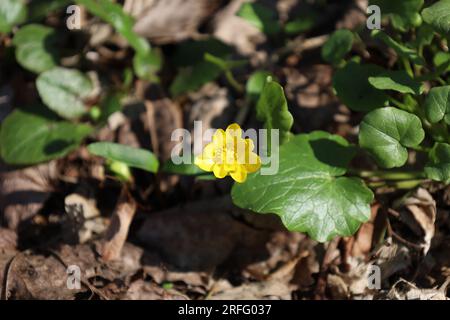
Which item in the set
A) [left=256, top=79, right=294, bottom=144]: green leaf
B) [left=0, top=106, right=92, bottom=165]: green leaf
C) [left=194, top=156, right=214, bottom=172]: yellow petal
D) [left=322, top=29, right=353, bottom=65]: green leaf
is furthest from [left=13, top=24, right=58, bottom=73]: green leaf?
[left=322, top=29, right=353, bottom=65]: green leaf

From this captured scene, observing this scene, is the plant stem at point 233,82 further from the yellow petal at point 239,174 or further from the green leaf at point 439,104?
the green leaf at point 439,104

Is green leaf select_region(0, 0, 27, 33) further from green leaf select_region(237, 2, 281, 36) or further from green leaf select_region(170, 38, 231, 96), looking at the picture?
green leaf select_region(237, 2, 281, 36)

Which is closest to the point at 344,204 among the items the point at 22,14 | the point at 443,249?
the point at 443,249

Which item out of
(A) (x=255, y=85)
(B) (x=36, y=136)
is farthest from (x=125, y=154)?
(A) (x=255, y=85)

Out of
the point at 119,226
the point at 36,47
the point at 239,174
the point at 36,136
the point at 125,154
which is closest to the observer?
the point at 239,174

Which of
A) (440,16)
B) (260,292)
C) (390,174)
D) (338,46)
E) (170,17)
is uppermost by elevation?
(440,16)

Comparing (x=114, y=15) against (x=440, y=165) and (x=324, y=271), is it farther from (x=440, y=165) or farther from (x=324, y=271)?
(x=440, y=165)
